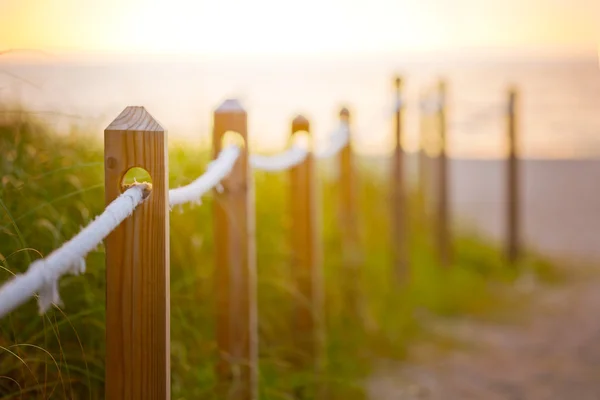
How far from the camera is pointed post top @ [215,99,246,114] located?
2887 mm

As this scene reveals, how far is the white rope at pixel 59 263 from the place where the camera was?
1312mm

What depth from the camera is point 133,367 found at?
1.74m

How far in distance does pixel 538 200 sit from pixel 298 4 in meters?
17.7

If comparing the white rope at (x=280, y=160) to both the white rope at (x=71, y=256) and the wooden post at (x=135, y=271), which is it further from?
the wooden post at (x=135, y=271)

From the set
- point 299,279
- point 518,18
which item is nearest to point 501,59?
point 518,18

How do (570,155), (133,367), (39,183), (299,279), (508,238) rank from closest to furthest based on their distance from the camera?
(133,367), (39,183), (299,279), (508,238), (570,155)

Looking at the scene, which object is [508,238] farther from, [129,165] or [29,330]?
[129,165]

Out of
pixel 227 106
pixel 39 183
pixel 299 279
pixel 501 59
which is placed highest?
pixel 501 59

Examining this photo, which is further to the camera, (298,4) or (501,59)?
(501,59)

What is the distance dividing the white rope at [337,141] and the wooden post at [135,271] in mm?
2571

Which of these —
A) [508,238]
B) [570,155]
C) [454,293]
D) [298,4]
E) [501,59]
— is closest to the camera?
[454,293]

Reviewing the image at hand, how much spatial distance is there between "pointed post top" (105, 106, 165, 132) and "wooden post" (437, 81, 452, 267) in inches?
200

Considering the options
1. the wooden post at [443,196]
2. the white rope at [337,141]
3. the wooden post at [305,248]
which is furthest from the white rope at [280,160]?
the wooden post at [443,196]

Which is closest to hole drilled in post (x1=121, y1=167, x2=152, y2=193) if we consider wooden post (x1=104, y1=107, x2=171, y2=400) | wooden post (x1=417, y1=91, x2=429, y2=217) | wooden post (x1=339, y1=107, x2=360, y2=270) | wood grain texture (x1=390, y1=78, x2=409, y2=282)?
wooden post (x1=104, y1=107, x2=171, y2=400)
